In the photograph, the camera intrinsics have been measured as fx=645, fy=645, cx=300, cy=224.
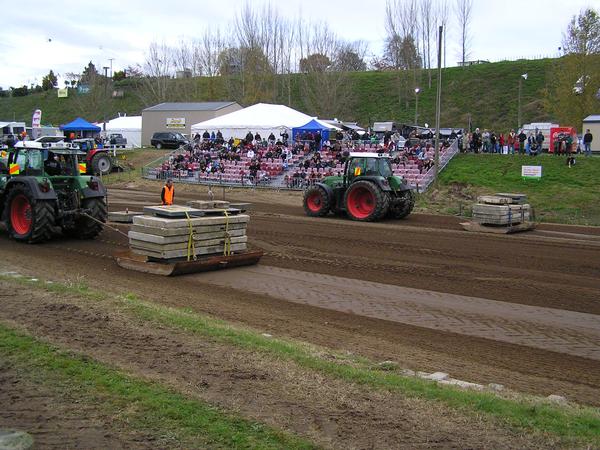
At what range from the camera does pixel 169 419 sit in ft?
15.9

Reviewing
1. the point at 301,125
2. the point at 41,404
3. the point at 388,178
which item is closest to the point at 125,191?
→ the point at 301,125

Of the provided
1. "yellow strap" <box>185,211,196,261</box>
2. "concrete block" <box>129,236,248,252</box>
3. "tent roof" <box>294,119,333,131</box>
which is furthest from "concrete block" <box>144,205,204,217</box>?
"tent roof" <box>294,119,333,131</box>

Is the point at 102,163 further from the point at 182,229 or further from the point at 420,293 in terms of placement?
the point at 420,293

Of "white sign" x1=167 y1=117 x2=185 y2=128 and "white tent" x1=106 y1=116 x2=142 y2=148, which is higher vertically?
"white sign" x1=167 y1=117 x2=185 y2=128

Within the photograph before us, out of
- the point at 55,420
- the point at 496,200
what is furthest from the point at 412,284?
the point at 496,200

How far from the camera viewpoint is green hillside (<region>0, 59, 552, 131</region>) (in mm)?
61844

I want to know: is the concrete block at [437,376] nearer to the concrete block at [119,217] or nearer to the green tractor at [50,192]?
the green tractor at [50,192]

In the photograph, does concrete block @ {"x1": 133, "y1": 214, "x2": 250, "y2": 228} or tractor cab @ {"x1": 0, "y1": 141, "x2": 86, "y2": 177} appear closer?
concrete block @ {"x1": 133, "y1": 214, "x2": 250, "y2": 228}

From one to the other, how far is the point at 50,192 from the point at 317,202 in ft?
30.8

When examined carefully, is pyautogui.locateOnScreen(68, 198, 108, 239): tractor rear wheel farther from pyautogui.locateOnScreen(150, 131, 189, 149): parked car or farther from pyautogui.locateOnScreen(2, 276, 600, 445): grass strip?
pyautogui.locateOnScreen(150, 131, 189, 149): parked car

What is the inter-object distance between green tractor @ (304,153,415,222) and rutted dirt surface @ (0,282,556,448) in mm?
12782

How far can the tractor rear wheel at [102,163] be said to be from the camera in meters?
34.6

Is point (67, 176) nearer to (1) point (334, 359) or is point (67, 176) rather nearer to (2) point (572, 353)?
(1) point (334, 359)

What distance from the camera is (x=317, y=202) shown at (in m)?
21.2
